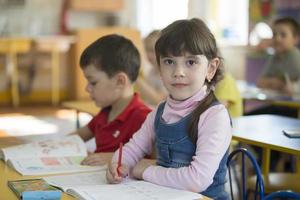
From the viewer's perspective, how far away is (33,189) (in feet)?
4.69

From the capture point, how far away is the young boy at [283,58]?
4.17 m

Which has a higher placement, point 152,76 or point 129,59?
point 129,59

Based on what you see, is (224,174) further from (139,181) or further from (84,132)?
(84,132)

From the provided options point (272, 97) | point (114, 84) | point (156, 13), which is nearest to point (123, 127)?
point (114, 84)

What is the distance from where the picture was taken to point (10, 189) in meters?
1.45

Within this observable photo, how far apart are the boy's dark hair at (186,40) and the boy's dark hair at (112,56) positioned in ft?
1.66

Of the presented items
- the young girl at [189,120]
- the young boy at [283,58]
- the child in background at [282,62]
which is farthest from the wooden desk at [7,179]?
the young boy at [283,58]

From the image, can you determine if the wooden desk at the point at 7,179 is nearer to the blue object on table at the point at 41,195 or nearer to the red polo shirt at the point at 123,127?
the blue object on table at the point at 41,195

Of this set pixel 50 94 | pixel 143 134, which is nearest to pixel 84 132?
pixel 143 134

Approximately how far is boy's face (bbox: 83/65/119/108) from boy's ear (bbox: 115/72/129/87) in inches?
0.5

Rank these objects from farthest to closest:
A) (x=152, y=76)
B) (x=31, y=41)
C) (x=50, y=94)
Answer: (x=50, y=94)
(x=31, y=41)
(x=152, y=76)

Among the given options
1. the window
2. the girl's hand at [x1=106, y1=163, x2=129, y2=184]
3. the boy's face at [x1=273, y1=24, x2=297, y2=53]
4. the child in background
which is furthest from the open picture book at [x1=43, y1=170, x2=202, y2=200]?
the window

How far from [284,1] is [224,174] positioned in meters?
4.83

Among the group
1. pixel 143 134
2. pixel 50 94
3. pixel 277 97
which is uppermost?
pixel 143 134
